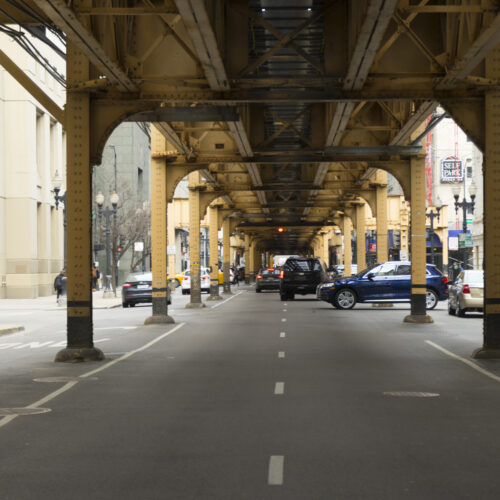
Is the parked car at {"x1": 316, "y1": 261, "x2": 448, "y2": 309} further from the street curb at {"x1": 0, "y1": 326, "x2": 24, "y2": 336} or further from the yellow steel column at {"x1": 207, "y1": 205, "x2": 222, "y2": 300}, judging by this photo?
the yellow steel column at {"x1": 207, "y1": 205, "x2": 222, "y2": 300}

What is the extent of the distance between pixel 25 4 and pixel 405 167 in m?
14.8

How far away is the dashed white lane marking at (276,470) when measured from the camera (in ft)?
23.3

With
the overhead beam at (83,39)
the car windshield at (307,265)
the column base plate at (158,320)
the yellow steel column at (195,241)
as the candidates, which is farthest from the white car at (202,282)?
the overhead beam at (83,39)

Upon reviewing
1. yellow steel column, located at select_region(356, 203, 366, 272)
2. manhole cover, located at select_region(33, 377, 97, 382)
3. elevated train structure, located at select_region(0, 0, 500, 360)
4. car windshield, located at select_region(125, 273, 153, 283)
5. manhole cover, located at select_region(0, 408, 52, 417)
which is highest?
elevated train structure, located at select_region(0, 0, 500, 360)

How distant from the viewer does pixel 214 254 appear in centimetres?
5009

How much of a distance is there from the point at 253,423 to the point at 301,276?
35424mm

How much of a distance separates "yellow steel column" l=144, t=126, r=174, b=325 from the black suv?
16.6 metres

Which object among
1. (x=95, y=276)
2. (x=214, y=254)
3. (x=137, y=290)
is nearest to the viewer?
(x=137, y=290)

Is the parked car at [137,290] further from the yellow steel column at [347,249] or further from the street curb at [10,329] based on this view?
the yellow steel column at [347,249]

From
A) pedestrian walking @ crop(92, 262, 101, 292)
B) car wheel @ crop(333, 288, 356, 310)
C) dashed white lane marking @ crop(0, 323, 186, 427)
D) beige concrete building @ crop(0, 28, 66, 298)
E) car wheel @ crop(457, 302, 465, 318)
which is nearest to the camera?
dashed white lane marking @ crop(0, 323, 186, 427)

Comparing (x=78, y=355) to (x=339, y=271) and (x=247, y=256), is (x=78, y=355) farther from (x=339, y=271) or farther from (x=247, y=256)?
(x=247, y=256)

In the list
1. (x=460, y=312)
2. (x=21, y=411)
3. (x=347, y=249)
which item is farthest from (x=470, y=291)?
(x=347, y=249)

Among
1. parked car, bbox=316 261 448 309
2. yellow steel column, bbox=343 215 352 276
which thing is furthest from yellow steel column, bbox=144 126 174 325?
yellow steel column, bbox=343 215 352 276

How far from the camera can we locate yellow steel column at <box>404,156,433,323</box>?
1090 inches
